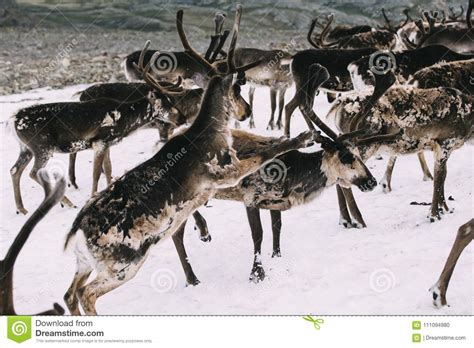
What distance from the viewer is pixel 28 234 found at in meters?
2.37

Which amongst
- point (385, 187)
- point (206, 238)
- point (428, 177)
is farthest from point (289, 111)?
point (206, 238)

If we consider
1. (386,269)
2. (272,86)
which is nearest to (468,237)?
(386,269)

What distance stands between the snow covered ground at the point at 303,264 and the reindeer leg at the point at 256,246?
67mm

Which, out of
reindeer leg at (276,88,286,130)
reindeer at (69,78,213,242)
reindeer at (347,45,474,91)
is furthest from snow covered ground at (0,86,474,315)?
reindeer leg at (276,88,286,130)

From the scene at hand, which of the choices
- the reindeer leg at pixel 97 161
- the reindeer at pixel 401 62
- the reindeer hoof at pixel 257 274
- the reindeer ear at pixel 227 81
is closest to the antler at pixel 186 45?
the reindeer ear at pixel 227 81

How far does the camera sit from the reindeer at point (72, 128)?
6.37 metres

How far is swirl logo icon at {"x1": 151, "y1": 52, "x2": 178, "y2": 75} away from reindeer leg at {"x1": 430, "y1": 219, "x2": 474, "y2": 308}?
7.32 metres

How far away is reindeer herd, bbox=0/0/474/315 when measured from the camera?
3785 millimetres

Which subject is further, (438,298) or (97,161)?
(97,161)

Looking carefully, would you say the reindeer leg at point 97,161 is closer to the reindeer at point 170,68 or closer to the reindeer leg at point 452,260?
the reindeer at point 170,68

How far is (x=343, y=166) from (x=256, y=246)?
2.88 feet

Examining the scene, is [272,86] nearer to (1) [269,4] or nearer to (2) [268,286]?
(2) [268,286]
